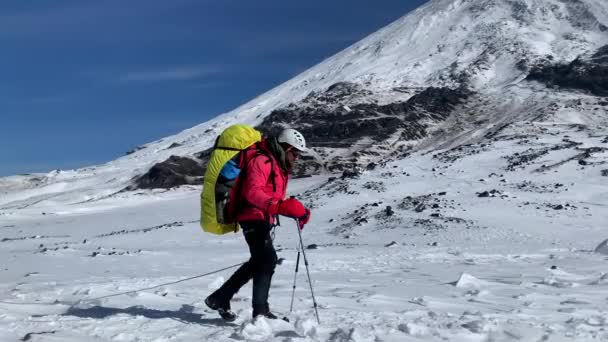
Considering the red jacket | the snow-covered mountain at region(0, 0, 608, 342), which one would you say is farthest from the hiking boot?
the red jacket

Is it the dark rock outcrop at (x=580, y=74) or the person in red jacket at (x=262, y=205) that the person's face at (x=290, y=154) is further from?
the dark rock outcrop at (x=580, y=74)

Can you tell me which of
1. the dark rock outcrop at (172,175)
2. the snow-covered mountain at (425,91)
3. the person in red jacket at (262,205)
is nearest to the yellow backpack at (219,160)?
the person in red jacket at (262,205)

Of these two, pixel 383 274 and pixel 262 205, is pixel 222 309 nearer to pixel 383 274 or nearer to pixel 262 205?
pixel 262 205

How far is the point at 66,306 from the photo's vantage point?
7.38 meters

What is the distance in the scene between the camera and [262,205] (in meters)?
5.57

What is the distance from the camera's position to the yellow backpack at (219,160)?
582 cm

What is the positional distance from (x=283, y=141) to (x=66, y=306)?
3.52 meters

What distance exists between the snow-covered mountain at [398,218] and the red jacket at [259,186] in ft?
3.27

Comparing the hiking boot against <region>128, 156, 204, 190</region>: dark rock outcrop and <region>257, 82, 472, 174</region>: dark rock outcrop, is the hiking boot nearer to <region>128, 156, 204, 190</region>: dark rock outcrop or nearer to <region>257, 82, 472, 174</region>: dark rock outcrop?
<region>257, 82, 472, 174</region>: dark rock outcrop

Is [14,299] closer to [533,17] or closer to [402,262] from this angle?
[402,262]

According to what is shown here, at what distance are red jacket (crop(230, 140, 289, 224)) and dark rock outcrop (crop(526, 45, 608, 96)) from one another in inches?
2476

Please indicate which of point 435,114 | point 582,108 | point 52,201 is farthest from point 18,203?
point 582,108

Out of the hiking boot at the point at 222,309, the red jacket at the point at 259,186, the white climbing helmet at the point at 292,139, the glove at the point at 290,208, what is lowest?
the hiking boot at the point at 222,309

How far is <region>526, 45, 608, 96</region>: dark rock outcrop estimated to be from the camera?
62769 millimetres
